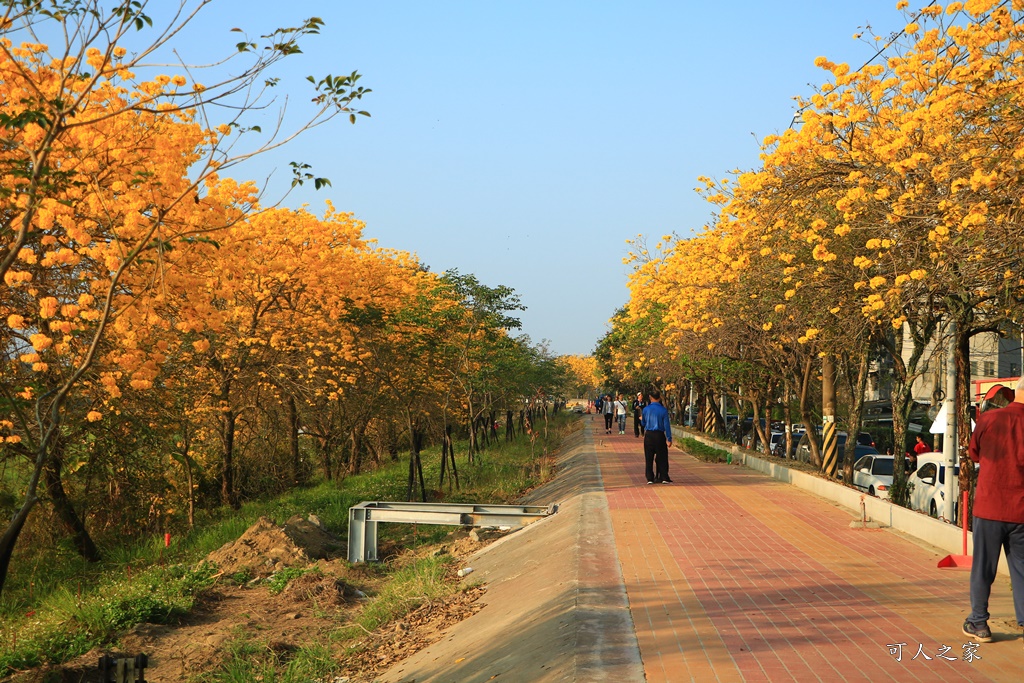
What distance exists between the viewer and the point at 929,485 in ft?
58.2

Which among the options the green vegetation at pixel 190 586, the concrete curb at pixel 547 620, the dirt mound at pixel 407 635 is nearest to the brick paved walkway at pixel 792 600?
the concrete curb at pixel 547 620

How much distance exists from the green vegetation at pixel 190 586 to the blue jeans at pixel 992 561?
19.0 ft

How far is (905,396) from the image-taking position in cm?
1561

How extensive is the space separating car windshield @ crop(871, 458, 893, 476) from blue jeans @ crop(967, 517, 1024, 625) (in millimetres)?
15651

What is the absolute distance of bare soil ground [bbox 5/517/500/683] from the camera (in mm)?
9719

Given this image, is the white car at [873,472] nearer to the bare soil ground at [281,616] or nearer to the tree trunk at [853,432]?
the tree trunk at [853,432]

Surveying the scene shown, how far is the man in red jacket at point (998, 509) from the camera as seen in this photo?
625 centimetres

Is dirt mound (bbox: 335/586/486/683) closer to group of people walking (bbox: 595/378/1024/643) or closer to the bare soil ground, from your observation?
the bare soil ground

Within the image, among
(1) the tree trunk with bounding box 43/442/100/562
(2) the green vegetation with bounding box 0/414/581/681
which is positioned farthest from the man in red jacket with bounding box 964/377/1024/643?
(1) the tree trunk with bounding box 43/442/100/562

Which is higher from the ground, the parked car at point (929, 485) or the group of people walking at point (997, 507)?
the group of people walking at point (997, 507)

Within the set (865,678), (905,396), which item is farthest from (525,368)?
(865,678)

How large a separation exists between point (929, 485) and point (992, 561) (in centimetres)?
1232

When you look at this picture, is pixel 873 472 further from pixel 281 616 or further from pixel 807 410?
pixel 281 616

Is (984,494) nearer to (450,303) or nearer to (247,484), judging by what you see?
(450,303)
